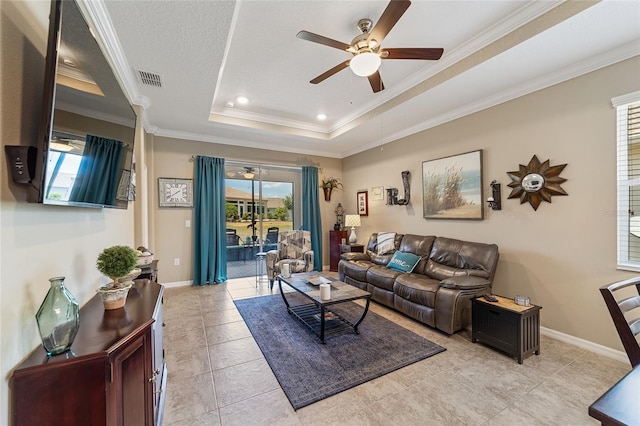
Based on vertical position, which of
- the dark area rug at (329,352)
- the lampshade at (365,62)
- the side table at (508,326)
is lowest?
the dark area rug at (329,352)

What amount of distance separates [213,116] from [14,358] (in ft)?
13.0

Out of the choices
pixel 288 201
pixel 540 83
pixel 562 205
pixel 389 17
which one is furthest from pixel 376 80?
pixel 288 201

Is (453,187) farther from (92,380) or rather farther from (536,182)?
(92,380)

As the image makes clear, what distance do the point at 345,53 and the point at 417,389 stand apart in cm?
322

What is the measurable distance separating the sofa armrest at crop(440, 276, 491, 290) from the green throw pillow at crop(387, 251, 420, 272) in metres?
0.76

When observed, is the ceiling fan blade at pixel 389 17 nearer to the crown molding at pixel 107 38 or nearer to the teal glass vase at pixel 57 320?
the crown molding at pixel 107 38

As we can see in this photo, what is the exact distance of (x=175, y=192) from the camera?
187 inches

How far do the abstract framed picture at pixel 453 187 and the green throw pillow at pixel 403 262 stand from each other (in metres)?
0.81

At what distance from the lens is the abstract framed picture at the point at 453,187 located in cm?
354

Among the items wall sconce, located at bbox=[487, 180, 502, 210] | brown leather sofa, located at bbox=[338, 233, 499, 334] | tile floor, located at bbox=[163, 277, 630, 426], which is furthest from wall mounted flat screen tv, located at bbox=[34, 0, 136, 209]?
wall sconce, located at bbox=[487, 180, 502, 210]

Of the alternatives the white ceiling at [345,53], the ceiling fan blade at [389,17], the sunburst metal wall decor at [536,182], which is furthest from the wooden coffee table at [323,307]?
the white ceiling at [345,53]

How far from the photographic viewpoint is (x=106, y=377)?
99 cm

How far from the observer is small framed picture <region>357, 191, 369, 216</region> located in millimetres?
5707

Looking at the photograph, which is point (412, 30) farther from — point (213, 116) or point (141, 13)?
point (213, 116)
